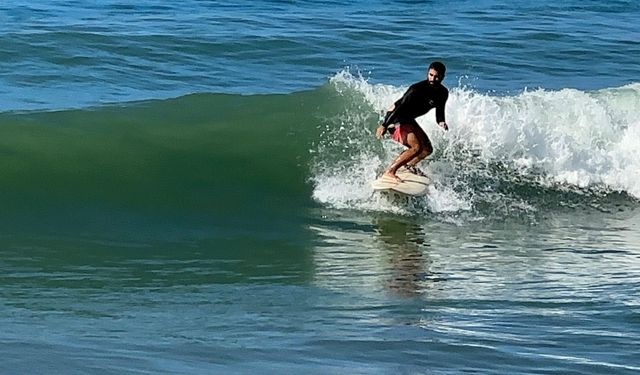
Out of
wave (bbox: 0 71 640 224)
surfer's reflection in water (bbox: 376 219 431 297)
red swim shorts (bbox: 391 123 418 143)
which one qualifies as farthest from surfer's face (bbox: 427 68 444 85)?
surfer's reflection in water (bbox: 376 219 431 297)

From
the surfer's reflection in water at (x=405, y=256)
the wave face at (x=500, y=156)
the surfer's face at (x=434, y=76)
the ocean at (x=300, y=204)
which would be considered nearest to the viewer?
the ocean at (x=300, y=204)

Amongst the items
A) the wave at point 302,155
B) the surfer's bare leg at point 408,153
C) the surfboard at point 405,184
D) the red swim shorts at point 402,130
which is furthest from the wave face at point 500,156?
the red swim shorts at point 402,130

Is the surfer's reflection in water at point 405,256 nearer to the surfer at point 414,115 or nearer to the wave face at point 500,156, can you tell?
the wave face at point 500,156

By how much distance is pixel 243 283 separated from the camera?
8.49 metres

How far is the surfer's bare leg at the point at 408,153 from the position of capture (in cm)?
1130

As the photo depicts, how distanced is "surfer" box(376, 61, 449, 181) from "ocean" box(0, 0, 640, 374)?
1.42 feet

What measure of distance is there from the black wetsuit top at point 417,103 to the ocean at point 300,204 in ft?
2.78

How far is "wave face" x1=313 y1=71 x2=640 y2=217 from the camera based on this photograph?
11914mm

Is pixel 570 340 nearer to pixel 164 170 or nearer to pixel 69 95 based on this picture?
pixel 164 170

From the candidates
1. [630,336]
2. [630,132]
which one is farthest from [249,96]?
[630,336]

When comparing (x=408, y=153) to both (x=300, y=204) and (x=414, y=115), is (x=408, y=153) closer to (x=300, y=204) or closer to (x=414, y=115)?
(x=414, y=115)

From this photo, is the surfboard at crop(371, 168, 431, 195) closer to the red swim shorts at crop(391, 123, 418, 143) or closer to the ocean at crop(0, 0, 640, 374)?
the ocean at crop(0, 0, 640, 374)

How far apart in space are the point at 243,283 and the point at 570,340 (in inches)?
106

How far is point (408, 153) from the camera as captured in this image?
37.4 feet
